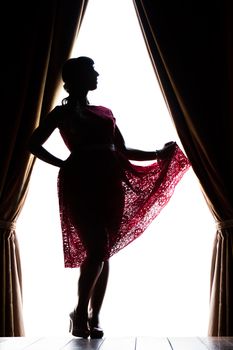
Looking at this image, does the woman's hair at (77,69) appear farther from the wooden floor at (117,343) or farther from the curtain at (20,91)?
the wooden floor at (117,343)

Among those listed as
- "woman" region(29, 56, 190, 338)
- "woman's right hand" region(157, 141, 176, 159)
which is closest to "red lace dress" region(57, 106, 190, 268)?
"woman" region(29, 56, 190, 338)

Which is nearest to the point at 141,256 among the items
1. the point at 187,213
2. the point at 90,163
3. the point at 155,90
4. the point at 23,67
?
the point at 187,213

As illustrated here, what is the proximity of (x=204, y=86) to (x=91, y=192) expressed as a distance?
3.46 ft

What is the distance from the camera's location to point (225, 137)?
2.48 m

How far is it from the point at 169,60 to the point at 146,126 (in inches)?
15.7

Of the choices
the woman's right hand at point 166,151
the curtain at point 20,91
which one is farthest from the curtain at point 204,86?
the curtain at point 20,91

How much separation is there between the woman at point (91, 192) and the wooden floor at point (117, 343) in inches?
4.0

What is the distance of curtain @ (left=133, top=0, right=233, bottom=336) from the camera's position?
7.80 feet

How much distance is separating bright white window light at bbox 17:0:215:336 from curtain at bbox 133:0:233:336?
0.42ft

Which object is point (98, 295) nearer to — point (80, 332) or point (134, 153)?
point (80, 332)

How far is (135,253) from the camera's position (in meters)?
2.48

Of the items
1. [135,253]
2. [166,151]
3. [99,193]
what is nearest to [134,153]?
[166,151]

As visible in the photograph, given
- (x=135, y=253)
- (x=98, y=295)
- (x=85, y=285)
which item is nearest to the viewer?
(x=85, y=285)

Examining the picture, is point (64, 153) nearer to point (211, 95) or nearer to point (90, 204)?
point (90, 204)
